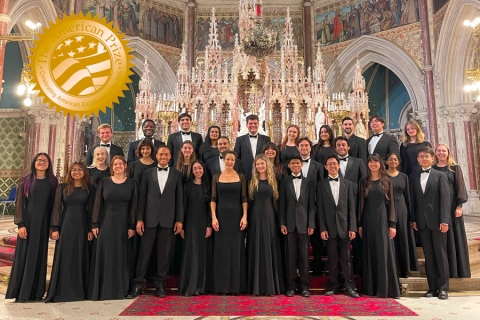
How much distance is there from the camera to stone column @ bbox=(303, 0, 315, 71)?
14.9 m

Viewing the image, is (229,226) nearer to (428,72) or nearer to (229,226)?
(229,226)

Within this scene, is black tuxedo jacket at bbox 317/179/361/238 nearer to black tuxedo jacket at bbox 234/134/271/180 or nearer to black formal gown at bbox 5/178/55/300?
black tuxedo jacket at bbox 234/134/271/180

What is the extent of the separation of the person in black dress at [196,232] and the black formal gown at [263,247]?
474 mm

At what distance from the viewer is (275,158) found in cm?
435

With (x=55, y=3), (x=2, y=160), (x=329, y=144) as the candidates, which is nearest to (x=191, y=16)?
(x=55, y=3)

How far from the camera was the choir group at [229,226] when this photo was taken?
378 cm

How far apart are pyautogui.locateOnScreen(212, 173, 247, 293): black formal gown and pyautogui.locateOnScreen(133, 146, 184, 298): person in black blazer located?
41cm

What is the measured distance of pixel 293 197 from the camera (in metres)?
3.96

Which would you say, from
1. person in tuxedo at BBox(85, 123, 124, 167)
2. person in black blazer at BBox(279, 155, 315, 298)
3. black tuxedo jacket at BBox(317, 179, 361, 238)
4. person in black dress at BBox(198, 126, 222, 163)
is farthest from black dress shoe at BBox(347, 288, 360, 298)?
person in tuxedo at BBox(85, 123, 124, 167)

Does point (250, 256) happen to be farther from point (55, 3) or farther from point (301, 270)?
point (55, 3)

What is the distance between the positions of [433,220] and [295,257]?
1.47m

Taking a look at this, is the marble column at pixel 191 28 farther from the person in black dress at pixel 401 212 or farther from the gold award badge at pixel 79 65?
the person in black dress at pixel 401 212

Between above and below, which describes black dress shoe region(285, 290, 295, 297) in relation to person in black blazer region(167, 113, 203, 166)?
below

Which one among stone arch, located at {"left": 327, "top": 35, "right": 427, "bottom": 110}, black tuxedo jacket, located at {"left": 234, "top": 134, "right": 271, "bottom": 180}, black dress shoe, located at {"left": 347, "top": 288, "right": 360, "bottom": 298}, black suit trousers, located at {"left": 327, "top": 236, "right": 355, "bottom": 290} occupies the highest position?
stone arch, located at {"left": 327, "top": 35, "right": 427, "bottom": 110}
